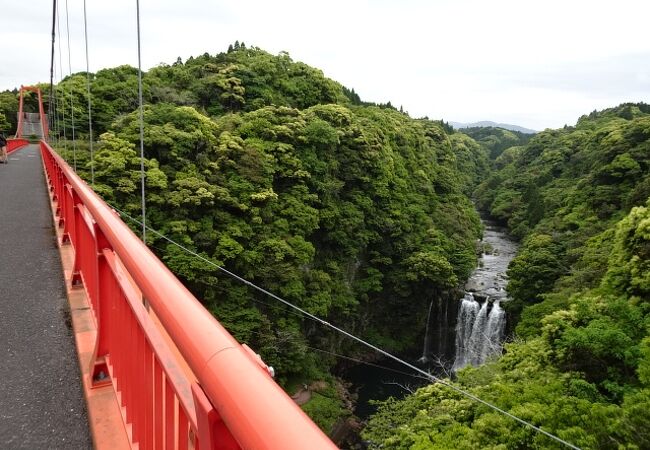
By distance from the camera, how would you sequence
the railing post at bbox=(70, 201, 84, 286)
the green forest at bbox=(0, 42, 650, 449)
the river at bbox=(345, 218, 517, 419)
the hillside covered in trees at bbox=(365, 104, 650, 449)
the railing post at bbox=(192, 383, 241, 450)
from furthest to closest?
the river at bbox=(345, 218, 517, 419), the green forest at bbox=(0, 42, 650, 449), the hillside covered in trees at bbox=(365, 104, 650, 449), the railing post at bbox=(70, 201, 84, 286), the railing post at bbox=(192, 383, 241, 450)

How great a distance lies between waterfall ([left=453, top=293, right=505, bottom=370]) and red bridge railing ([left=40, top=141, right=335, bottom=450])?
24088 millimetres

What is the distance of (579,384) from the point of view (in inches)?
363

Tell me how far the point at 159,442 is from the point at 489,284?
29128mm

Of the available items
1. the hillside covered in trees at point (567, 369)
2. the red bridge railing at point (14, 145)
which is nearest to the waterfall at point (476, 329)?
the hillside covered in trees at point (567, 369)

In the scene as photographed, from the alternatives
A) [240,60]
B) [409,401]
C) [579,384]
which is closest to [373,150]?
[240,60]

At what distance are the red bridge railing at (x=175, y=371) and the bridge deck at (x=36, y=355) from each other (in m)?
0.25

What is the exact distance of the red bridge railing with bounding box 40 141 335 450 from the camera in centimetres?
61

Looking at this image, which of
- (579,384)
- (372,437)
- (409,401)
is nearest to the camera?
(579,384)

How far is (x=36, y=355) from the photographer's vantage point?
2682mm

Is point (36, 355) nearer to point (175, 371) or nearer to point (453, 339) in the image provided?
point (175, 371)

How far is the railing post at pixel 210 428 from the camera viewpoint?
78 centimetres

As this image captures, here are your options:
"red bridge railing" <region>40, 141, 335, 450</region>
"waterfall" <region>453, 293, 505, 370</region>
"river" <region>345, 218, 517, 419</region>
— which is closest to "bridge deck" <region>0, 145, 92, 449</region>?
"red bridge railing" <region>40, 141, 335, 450</region>

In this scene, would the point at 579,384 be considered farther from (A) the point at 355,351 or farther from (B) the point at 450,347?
(B) the point at 450,347

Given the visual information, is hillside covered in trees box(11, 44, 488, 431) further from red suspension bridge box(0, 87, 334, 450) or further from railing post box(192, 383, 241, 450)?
railing post box(192, 383, 241, 450)
